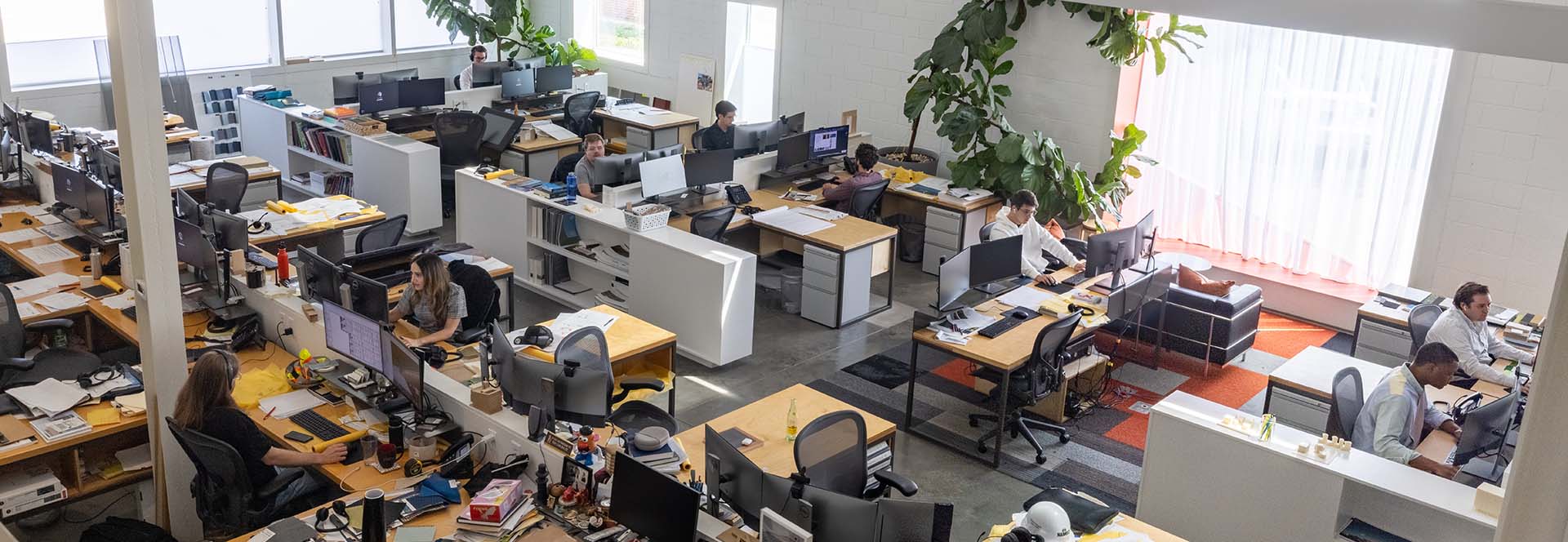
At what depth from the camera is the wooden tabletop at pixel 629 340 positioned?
635cm

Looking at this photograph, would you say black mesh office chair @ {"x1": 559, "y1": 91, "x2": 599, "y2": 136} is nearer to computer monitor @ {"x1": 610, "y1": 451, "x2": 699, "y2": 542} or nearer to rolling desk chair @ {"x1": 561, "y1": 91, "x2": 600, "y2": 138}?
rolling desk chair @ {"x1": 561, "y1": 91, "x2": 600, "y2": 138}

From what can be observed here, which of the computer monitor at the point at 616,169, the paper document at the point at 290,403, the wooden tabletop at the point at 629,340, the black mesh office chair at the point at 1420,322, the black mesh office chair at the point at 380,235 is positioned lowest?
the paper document at the point at 290,403

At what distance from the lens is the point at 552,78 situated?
12977mm

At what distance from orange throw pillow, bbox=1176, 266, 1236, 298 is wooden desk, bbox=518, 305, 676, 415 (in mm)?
3858

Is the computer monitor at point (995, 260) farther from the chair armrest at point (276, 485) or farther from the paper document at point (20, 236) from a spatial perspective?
the paper document at point (20, 236)

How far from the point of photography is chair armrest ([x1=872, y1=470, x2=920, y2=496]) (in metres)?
5.16

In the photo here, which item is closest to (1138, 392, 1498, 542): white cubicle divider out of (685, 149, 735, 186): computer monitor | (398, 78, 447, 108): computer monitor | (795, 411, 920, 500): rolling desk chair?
(795, 411, 920, 500): rolling desk chair

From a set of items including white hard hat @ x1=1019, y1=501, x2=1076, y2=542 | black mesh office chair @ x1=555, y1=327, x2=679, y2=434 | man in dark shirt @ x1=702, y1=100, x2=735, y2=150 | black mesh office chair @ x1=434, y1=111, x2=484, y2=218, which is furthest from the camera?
man in dark shirt @ x1=702, y1=100, x2=735, y2=150

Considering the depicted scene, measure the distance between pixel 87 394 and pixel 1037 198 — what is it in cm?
688

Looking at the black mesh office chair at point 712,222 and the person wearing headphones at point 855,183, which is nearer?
the black mesh office chair at point 712,222

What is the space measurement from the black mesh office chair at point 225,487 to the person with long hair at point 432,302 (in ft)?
4.86

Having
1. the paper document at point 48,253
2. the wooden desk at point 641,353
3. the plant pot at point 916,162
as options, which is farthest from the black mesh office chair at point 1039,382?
the paper document at point 48,253

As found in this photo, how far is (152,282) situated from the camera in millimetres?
5211

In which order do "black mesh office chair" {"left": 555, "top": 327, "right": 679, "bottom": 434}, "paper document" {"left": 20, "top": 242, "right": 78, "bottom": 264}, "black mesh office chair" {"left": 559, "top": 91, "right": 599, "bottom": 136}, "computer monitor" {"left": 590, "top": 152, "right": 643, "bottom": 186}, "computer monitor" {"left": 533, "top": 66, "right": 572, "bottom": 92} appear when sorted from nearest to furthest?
1. "black mesh office chair" {"left": 555, "top": 327, "right": 679, "bottom": 434}
2. "paper document" {"left": 20, "top": 242, "right": 78, "bottom": 264}
3. "computer monitor" {"left": 590, "top": 152, "right": 643, "bottom": 186}
4. "black mesh office chair" {"left": 559, "top": 91, "right": 599, "bottom": 136}
5. "computer monitor" {"left": 533, "top": 66, "right": 572, "bottom": 92}
